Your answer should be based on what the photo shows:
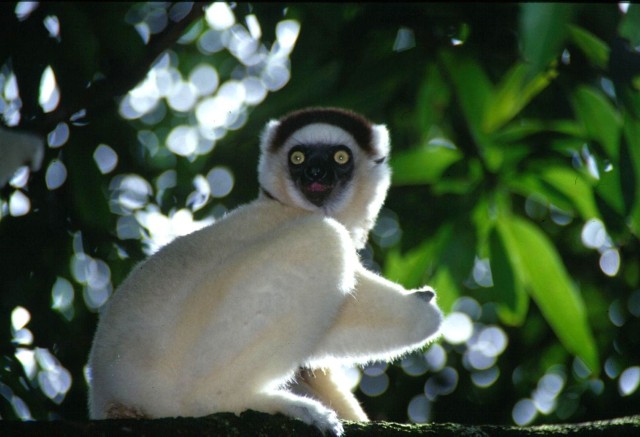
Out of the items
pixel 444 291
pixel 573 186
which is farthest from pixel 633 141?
pixel 444 291

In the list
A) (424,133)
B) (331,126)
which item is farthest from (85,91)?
(424,133)

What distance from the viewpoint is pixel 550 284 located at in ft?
14.6

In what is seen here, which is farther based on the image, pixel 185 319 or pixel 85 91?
pixel 85 91

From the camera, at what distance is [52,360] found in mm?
4727

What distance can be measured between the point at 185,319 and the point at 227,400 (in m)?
0.40

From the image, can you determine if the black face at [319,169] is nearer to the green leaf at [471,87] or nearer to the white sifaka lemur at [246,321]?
the white sifaka lemur at [246,321]

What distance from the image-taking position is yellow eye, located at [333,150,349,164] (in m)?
4.89

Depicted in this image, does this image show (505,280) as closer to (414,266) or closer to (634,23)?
(414,266)

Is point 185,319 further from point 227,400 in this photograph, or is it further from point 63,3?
point 63,3

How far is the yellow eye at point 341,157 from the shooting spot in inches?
193

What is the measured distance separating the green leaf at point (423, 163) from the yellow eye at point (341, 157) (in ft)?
1.02

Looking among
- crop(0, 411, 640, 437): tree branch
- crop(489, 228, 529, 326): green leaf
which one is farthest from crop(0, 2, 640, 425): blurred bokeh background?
crop(0, 411, 640, 437): tree branch

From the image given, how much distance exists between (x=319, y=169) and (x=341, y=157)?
301mm

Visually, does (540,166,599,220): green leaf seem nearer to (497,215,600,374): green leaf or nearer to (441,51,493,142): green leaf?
(497,215,600,374): green leaf
